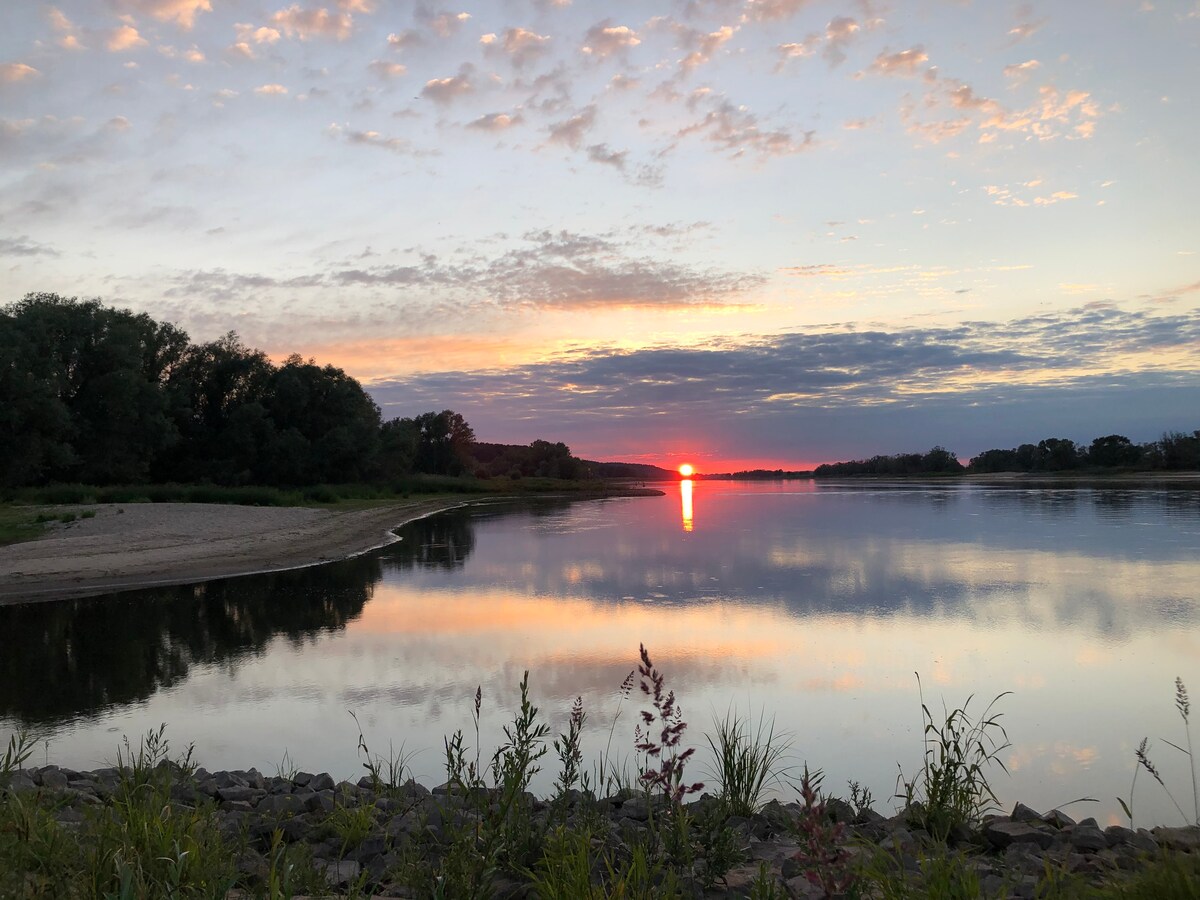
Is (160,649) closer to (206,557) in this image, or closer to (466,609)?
(466,609)

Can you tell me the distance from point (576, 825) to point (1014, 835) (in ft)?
8.61

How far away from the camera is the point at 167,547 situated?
2212cm

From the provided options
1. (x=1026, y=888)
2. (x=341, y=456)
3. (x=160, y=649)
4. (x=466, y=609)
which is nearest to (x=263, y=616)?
(x=160, y=649)

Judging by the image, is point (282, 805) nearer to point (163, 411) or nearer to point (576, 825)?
point (576, 825)

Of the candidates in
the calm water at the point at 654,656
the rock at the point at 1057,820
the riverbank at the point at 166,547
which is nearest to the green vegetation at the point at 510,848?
the rock at the point at 1057,820

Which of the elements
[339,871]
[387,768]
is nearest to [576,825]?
[339,871]

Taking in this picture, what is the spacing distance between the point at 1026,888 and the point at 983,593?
40.1 ft

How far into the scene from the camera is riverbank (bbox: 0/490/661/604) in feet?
55.8

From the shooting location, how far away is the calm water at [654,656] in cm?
728

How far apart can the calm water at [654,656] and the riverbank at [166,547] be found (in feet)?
5.68

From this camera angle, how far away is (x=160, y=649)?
1123 centimetres

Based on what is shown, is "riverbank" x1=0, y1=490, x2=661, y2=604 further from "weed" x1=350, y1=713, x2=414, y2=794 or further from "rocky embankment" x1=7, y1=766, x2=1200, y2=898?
"rocky embankment" x1=7, y1=766, x2=1200, y2=898

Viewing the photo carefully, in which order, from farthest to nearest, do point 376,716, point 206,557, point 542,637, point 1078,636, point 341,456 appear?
point 341,456
point 206,557
point 542,637
point 1078,636
point 376,716

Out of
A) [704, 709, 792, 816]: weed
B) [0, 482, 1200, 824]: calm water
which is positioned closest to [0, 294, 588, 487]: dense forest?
[0, 482, 1200, 824]: calm water
